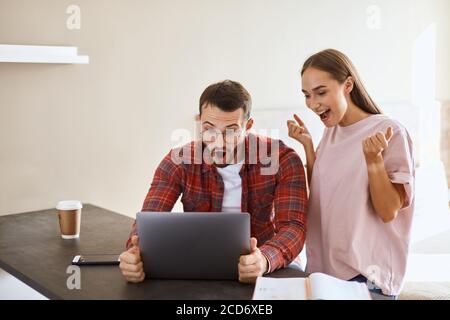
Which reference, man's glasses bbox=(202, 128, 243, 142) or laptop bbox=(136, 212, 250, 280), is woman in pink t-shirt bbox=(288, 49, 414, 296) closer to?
man's glasses bbox=(202, 128, 243, 142)

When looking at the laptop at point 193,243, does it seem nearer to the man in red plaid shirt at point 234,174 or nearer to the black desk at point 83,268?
the black desk at point 83,268

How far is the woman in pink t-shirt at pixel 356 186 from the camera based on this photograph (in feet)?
5.93

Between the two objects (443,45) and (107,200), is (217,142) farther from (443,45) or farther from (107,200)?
(443,45)

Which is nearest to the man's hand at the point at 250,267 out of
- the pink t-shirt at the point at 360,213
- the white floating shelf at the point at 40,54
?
the pink t-shirt at the point at 360,213

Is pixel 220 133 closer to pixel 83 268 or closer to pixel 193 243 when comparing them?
pixel 193 243

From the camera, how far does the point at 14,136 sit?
2582 mm

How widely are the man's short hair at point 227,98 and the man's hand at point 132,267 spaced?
50cm

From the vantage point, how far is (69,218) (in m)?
2.11

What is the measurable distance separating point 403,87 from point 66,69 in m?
1.91

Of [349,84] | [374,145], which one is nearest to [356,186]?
[374,145]

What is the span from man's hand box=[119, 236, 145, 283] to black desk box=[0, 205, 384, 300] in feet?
0.06

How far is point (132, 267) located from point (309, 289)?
43 cm

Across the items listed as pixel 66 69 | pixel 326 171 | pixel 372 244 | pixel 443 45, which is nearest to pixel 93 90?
pixel 66 69

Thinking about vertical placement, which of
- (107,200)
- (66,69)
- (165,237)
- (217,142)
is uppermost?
(66,69)
